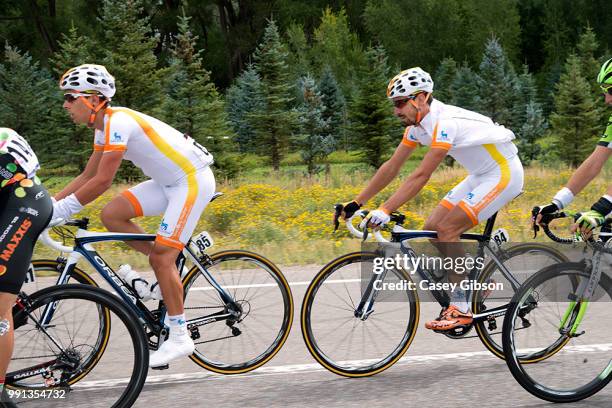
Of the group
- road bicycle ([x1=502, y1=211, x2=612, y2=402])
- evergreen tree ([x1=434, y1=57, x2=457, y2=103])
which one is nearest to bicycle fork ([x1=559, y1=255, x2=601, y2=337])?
road bicycle ([x1=502, y1=211, x2=612, y2=402])

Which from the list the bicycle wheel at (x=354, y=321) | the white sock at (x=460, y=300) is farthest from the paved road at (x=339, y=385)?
the white sock at (x=460, y=300)

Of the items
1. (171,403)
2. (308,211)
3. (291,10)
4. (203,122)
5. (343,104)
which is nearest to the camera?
(171,403)

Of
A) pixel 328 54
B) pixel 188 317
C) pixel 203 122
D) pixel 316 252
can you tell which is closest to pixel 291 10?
pixel 328 54

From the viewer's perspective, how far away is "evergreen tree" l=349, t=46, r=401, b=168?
111ft

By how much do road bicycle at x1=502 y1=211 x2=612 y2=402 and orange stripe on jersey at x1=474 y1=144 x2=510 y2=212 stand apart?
0.81 meters

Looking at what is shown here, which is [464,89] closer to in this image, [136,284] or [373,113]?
[373,113]

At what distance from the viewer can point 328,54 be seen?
48.3 metres

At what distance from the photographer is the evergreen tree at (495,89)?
4453 centimetres

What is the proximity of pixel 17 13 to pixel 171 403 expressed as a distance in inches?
2217

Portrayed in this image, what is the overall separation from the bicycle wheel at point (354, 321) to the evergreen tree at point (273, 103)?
28.8 metres

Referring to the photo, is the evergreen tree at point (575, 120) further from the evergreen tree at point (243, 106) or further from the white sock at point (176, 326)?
the white sock at point (176, 326)

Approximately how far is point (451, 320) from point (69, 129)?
111 ft

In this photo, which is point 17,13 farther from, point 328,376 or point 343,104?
point 328,376

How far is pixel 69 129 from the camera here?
37.2 metres
